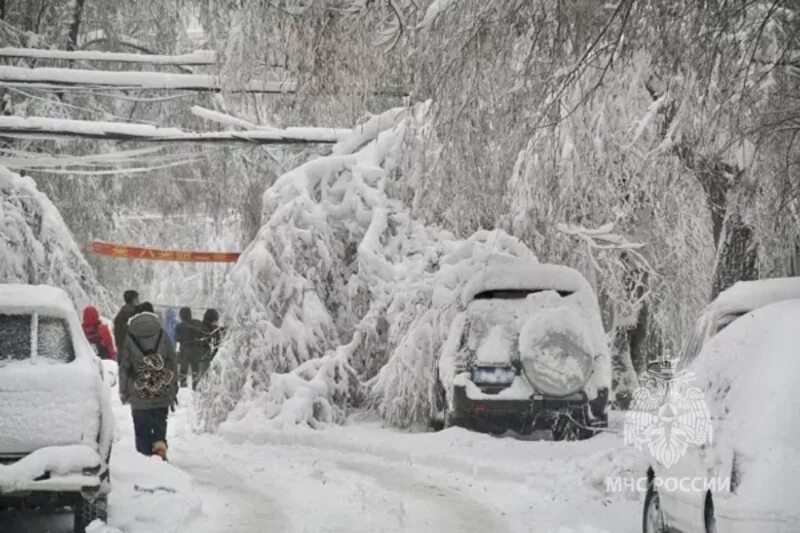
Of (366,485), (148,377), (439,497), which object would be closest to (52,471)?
(439,497)

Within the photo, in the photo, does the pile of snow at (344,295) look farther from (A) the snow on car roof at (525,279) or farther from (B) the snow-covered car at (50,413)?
(B) the snow-covered car at (50,413)

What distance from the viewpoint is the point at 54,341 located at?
37.0 feet

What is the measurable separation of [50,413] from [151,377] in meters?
4.06

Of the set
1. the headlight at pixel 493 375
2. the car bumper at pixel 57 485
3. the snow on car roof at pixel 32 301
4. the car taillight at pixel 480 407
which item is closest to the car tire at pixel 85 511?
the car bumper at pixel 57 485

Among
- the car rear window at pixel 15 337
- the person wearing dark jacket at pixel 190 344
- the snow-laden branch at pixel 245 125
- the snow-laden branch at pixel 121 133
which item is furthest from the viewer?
the person wearing dark jacket at pixel 190 344

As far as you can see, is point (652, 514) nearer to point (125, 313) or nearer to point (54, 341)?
point (54, 341)

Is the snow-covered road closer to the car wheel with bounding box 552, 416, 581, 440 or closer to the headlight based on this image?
the car wheel with bounding box 552, 416, 581, 440

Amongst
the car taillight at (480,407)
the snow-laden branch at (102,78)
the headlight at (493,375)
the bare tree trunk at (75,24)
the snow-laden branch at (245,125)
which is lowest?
the car taillight at (480,407)

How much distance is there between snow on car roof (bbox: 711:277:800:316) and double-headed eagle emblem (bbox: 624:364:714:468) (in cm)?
58

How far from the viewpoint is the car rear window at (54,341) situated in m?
11.1

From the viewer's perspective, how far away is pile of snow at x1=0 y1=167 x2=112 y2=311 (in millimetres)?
19578

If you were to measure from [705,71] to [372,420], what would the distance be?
10.7m

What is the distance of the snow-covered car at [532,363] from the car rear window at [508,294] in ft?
0.07

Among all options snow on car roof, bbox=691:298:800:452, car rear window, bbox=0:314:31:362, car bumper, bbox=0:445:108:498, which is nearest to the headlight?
car rear window, bbox=0:314:31:362
